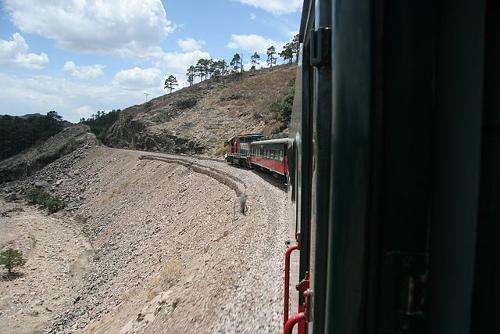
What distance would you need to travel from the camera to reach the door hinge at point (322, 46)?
4.91 feet

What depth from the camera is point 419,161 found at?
1281 mm

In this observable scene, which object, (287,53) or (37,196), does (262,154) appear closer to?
(37,196)

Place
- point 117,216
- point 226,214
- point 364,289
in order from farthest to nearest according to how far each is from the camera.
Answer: point 117,216
point 226,214
point 364,289

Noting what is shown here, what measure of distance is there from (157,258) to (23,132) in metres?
92.0

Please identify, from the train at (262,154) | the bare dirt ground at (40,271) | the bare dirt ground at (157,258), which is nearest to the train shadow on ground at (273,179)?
the train at (262,154)

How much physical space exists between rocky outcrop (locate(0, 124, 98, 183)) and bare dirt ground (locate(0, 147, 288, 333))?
3567cm

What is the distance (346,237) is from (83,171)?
72918 millimetres

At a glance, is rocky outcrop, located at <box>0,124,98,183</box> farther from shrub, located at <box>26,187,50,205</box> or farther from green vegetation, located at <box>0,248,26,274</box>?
green vegetation, located at <box>0,248,26,274</box>

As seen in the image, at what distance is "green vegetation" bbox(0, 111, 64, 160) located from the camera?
95688 millimetres

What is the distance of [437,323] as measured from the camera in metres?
1.34

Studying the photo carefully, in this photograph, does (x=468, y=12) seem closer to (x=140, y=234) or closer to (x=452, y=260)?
(x=452, y=260)

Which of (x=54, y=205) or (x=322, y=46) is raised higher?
(x=322, y=46)

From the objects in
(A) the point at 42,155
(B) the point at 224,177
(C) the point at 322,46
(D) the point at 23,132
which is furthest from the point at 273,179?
(D) the point at 23,132

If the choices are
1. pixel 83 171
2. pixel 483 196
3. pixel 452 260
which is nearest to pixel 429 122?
pixel 483 196
